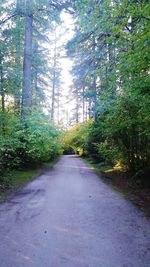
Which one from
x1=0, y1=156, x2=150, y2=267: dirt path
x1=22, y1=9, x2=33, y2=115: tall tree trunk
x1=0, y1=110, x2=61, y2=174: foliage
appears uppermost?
x1=22, y1=9, x2=33, y2=115: tall tree trunk

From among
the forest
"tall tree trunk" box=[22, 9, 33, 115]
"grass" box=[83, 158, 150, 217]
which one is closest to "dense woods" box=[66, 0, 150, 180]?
the forest

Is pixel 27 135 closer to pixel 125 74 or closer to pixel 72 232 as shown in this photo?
pixel 125 74

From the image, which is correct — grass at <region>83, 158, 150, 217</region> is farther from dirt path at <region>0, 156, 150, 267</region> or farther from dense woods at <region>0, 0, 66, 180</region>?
dense woods at <region>0, 0, 66, 180</region>

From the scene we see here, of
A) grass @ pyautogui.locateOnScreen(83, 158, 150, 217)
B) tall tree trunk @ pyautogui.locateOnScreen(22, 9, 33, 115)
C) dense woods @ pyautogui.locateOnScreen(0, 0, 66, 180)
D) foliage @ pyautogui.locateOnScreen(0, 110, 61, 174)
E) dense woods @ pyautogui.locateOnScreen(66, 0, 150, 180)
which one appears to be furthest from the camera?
tall tree trunk @ pyautogui.locateOnScreen(22, 9, 33, 115)

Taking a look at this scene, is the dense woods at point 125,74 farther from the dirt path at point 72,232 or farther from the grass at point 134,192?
the dirt path at point 72,232

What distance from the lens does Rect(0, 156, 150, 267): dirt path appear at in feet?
12.0

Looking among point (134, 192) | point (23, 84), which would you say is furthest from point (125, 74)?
point (23, 84)

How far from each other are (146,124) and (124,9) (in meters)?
4.16

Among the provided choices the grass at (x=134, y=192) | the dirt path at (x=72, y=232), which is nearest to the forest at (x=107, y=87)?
the grass at (x=134, y=192)

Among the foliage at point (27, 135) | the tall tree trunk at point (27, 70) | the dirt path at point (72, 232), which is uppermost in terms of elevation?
the tall tree trunk at point (27, 70)

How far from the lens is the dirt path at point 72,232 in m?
3.65

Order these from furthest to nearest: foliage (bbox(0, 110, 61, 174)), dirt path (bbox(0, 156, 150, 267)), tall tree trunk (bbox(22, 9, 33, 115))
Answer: tall tree trunk (bbox(22, 9, 33, 115)) < foliage (bbox(0, 110, 61, 174)) < dirt path (bbox(0, 156, 150, 267))

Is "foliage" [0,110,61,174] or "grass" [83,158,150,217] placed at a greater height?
"foliage" [0,110,61,174]

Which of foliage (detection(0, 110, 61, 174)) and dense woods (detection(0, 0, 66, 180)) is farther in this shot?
dense woods (detection(0, 0, 66, 180))
